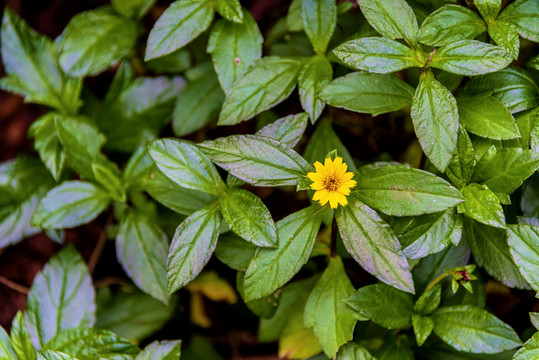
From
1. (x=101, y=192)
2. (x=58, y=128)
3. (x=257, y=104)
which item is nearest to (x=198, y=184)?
(x=257, y=104)

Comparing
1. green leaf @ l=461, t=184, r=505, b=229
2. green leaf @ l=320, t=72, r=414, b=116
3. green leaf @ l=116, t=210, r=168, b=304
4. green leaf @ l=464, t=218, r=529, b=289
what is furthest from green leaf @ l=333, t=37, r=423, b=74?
green leaf @ l=116, t=210, r=168, b=304

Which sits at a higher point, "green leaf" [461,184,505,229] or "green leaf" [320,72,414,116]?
"green leaf" [320,72,414,116]

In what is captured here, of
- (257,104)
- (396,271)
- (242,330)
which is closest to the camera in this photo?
(396,271)

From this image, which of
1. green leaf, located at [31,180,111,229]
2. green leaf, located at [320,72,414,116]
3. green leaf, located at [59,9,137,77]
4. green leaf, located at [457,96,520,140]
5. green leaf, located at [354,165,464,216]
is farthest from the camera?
green leaf, located at [59,9,137,77]

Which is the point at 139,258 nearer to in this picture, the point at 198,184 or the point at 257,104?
the point at 198,184

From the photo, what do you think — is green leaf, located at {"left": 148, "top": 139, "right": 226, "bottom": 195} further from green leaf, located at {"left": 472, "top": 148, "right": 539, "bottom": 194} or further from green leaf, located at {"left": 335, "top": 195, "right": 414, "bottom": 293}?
green leaf, located at {"left": 472, "top": 148, "right": 539, "bottom": 194}

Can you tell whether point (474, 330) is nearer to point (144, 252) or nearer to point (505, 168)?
point (505, 168)
